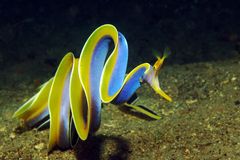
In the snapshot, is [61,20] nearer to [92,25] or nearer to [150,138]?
[92,25]

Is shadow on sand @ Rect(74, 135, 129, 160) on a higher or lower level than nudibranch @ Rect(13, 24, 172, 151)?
lower

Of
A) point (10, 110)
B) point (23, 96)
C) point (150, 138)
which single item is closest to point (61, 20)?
point (23, 96)

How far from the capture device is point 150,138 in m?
3.12

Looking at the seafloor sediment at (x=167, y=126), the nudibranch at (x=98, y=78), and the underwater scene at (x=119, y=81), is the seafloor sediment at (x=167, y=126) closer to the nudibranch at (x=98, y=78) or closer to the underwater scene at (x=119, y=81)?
the underwater scene at (x=119, y=81)

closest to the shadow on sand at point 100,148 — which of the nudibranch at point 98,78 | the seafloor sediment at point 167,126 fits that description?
the seafloor sediment at point 167,126

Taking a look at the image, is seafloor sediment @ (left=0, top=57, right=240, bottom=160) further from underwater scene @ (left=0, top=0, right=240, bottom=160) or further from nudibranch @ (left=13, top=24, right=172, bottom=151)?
nudibranch @ (left=13, top=24, right=172, bottom=151)

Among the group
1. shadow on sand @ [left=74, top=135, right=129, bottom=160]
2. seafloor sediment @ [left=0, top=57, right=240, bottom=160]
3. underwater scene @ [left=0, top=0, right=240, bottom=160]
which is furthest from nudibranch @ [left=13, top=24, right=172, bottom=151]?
seafloor sediment @ [left=0, top=57, right=240, bottom=160]

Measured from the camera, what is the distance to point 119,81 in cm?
219

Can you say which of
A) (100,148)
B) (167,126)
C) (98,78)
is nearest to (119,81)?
(98,78)

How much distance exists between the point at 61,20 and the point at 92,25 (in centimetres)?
73

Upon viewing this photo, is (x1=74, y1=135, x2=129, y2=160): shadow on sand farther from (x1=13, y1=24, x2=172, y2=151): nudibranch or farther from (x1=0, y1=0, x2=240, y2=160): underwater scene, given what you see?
(x1=13, y1=24, x2=172, y2=151): nudibranch

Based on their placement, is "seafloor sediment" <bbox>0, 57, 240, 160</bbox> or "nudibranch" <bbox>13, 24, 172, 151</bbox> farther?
"seafloor sediment" <bbox>0, 57, 240, 160</bbox>

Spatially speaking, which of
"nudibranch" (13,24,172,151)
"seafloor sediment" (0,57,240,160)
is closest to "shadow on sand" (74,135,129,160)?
"seafloor sediment" (0,57,240,160)

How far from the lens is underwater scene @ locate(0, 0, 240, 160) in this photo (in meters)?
2.22
